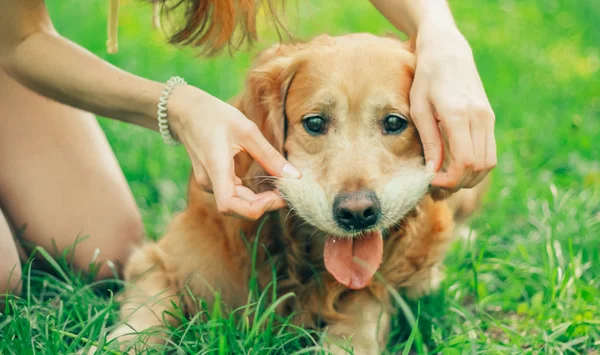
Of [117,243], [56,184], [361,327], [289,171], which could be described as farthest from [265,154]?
[56,184]

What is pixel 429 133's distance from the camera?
2.12 metres

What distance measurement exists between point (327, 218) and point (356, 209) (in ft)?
0.33

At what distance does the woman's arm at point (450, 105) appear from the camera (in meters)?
1.97

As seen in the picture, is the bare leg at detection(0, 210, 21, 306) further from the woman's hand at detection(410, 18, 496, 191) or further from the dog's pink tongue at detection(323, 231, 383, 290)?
the woman's hand at detection(410, 18, 496, 191)

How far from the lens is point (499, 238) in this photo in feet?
10.9

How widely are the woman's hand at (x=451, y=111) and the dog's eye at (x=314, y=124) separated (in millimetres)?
302

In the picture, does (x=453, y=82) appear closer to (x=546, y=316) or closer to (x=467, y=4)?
(x=546, y=316)

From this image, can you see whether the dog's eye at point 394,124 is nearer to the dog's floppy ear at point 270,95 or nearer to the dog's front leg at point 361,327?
the dog's floppy ear at point 270,95

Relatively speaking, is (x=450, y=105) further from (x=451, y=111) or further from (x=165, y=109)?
(x=165, y=109)

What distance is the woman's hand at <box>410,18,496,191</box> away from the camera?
1.97m

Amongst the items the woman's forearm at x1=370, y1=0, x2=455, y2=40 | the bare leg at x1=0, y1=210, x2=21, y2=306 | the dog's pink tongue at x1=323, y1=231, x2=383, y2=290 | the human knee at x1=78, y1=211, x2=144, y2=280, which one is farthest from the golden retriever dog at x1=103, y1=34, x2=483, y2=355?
the bare leg at x1=0, y1=210, x2=21, y2=306

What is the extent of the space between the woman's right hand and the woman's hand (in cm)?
41

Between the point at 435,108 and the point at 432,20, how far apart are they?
435mm

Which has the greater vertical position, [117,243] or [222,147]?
[222,147]
